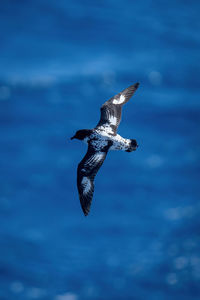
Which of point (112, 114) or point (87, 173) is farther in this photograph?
point (112, 114)

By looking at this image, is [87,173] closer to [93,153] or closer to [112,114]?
[93,153]

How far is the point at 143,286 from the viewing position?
30.2 meters

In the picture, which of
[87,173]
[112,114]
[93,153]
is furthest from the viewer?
[112,114]

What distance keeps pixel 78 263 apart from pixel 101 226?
7.91ft

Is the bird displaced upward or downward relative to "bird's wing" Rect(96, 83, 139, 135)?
downward

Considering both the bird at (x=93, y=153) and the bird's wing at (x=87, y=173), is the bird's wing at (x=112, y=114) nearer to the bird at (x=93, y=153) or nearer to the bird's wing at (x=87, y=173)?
the bird at (x=93, y=153)

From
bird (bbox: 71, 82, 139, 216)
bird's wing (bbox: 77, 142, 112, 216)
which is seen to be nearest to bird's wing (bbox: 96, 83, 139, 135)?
bird (bbox: 71, 82, 139, 216)

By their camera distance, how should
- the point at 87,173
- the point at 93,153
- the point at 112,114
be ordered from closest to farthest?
the point at 87,173 < the point at 93,153 < the point at 112,114

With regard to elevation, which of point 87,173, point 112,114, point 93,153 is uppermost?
point 112,114

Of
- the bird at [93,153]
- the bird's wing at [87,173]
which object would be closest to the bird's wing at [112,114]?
the bird at [93,153]

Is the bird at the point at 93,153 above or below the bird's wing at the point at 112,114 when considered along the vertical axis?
below

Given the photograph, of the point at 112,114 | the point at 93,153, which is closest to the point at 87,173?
the point at 93,153

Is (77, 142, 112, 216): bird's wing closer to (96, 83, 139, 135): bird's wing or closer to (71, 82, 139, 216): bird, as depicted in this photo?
(71, 82, 139, 216): bird

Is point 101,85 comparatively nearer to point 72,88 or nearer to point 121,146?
point 72,88
